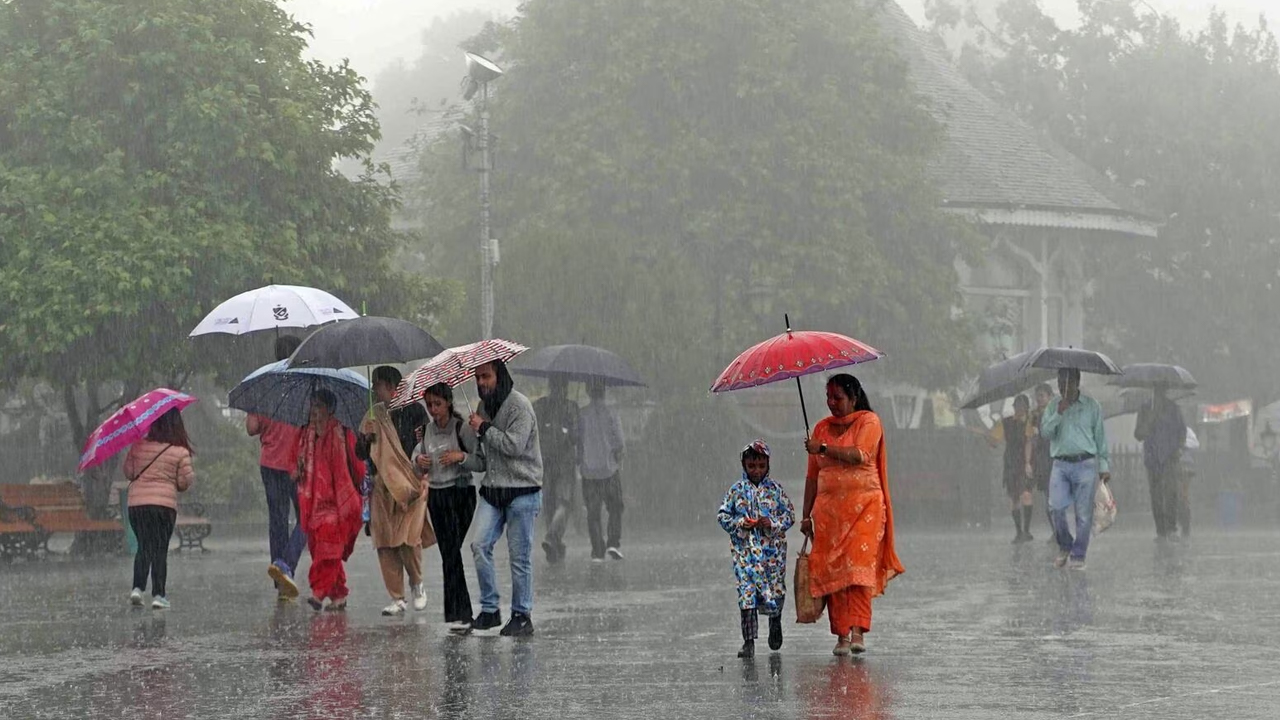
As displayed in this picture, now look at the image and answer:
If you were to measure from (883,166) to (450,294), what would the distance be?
30.1 feet

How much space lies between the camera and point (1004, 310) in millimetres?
41062

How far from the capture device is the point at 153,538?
15172 millimetres

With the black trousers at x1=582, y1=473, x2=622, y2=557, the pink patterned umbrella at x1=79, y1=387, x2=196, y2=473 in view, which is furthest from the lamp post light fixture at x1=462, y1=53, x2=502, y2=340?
the pink patterned umbrella at x1=79, y1=387, x2=196, y2=473

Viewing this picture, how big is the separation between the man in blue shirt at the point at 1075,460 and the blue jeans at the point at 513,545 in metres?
7.37

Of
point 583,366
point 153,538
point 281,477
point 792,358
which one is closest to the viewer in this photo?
point 792,358

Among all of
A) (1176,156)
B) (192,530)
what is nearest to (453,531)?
(192,530)

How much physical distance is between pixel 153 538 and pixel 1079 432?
26.4 feet

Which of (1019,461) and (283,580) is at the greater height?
(1019,461)

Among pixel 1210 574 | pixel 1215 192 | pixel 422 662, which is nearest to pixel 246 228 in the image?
pixel 1210 574

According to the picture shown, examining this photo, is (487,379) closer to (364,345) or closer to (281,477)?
(364,345)

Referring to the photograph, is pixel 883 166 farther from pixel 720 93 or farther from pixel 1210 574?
pixel 1210 574

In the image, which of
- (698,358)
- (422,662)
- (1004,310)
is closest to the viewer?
(422,662)

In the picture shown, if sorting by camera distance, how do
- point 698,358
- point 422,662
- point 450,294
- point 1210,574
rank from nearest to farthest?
point 422,662
point 1210,574
point 450,294
point 698,358

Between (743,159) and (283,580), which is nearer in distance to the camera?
(283,580)
